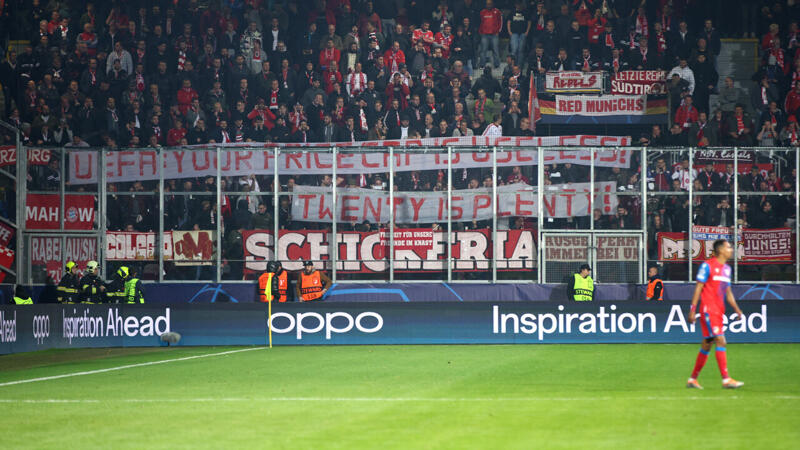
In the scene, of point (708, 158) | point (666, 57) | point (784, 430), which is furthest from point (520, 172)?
point (784, 430)

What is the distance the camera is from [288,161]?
2623cm

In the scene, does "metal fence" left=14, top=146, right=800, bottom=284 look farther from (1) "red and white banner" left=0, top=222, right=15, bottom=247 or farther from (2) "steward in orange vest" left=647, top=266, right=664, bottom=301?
(2) "steward in orange vest" left=647, top=266, right=664, bottom=301

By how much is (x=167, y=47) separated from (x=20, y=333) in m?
12.7

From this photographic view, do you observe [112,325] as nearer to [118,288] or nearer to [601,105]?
[118,288]

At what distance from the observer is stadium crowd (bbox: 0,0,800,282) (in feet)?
86.1

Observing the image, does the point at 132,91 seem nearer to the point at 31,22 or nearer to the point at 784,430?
the point at 31,22

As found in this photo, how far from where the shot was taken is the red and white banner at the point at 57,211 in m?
26.4

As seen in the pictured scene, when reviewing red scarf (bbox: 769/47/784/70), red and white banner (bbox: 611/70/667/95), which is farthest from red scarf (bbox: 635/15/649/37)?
red scarf (bbox: 769/47/784/70)

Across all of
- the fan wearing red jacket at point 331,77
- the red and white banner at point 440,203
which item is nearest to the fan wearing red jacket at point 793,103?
the red and white banner at point 440,203

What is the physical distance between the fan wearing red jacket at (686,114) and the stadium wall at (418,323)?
321 inches

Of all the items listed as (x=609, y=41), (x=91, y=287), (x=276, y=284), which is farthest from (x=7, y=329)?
(x=609, y=41)

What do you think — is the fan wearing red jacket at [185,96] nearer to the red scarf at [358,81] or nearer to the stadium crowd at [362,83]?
the stadium crowd at [362,83]

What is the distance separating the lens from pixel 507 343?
932 inches

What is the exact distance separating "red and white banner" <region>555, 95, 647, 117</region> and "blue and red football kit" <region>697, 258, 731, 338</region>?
17475mm
